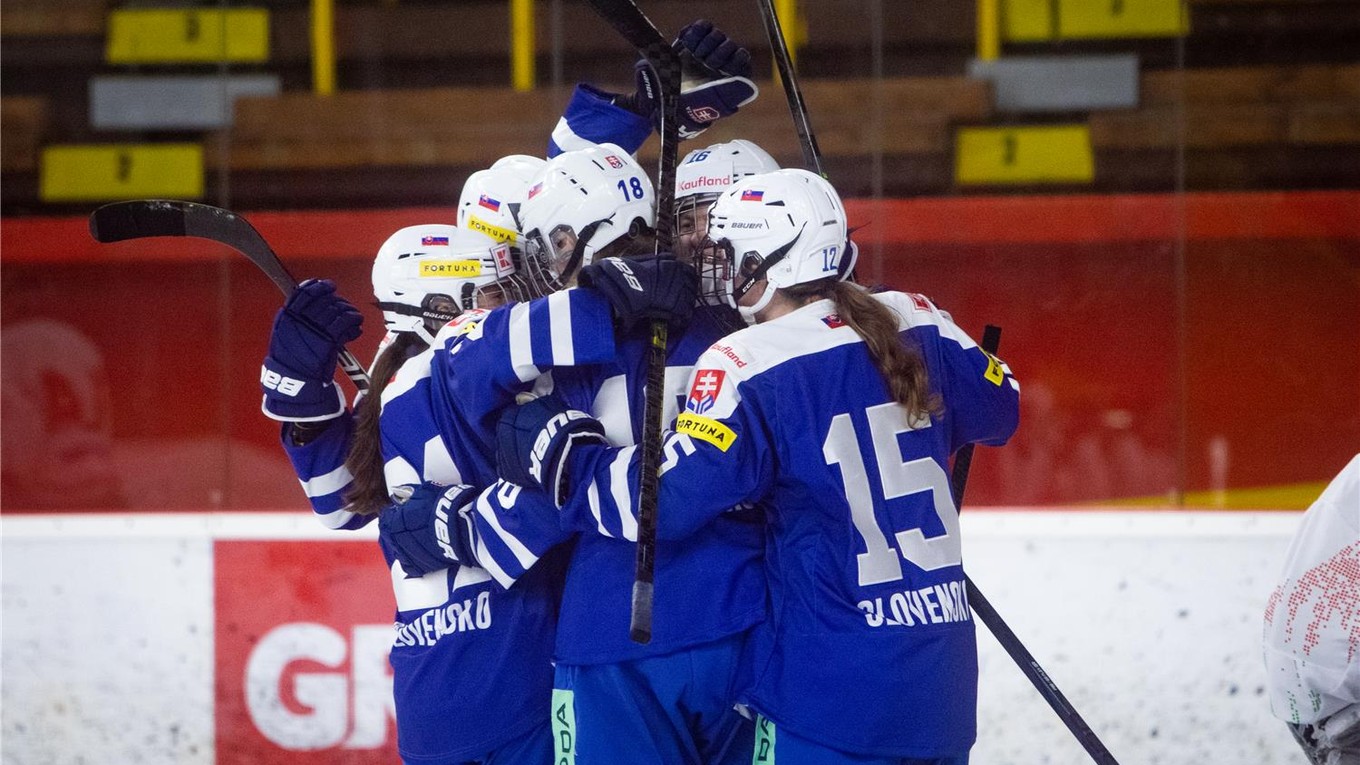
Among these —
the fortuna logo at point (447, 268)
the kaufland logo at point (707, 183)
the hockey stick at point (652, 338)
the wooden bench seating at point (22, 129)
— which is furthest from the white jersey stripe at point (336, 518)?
the wooden bench seating at point (22, 129)

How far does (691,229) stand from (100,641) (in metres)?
2.11

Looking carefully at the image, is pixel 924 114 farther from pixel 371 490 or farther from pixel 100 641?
pixel 100 641

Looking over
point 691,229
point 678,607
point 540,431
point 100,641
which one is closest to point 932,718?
point 678,607

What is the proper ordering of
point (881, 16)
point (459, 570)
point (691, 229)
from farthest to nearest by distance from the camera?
1. point (881, 16)
2. point (691, 229)
3. point (459, 570)

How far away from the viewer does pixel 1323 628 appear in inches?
64.5

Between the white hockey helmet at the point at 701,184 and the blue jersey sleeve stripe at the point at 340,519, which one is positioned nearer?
the white hockey helmet at the point at 701,184

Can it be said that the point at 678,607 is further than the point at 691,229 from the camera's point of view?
No

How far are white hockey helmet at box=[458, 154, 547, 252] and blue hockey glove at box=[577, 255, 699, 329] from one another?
38 centimetres

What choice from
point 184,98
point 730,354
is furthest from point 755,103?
point 730,354

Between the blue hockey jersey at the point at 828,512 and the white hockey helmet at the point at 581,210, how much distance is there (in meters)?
0.31

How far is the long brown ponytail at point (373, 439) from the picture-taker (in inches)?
81.7

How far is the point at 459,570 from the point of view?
1.98 meters

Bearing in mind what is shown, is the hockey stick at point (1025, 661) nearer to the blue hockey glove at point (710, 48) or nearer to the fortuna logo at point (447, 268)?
the blue hockey glove at point (710, 48)

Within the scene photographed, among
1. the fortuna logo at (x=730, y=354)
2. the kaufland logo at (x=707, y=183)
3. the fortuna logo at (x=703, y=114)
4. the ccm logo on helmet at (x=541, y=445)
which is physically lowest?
the ccm logo on helmet at (x=541, y=445)
